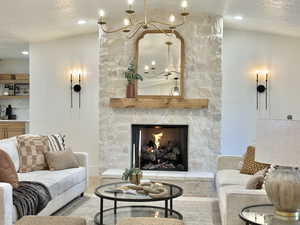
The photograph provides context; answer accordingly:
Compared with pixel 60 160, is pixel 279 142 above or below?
above

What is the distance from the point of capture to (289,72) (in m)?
6.81

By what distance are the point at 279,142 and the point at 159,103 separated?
12.2ft

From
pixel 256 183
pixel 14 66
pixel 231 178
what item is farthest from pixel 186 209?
pixel 14 66

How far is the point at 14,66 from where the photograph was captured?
375 inches

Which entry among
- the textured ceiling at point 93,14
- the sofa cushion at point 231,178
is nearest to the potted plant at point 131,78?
the textured ceiling at point 93,14

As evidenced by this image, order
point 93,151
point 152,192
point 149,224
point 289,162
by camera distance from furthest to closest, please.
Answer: point 93,151 → point 152,192 → point 149,224 → point 289,162

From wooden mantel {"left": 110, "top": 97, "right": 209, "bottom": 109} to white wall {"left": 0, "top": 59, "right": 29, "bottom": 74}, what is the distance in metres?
4.01

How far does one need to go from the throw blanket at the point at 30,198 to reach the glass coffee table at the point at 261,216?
198 cm

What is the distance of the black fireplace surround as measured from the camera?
642 centimetres

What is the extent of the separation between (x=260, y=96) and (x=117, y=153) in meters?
2.64

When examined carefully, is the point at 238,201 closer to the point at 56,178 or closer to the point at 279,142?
the point at 279,142

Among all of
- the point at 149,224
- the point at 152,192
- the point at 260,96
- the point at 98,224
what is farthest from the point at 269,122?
the point at 260,96

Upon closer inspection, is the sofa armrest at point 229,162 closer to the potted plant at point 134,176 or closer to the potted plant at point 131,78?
the potted plant at point 134,176

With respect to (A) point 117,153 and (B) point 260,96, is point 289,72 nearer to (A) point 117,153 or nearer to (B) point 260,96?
(B) point 260,96
